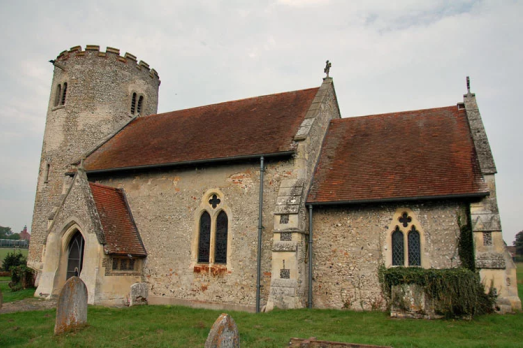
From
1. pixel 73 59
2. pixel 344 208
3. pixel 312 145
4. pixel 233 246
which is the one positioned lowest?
pixel 233 246

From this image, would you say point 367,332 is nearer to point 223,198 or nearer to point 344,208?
point 344,208

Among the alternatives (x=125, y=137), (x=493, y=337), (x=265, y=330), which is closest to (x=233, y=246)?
(x=265, y=330)

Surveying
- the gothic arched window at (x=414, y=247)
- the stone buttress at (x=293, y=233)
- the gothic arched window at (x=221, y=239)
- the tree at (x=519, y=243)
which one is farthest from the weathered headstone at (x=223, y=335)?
the tree at (x=519, y=243)

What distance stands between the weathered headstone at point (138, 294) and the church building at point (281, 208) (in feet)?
1.78

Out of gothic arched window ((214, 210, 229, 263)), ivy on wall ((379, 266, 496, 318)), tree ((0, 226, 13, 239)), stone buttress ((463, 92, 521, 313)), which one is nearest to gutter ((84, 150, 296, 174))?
gothic arched window ((214, 210, 229, 263))

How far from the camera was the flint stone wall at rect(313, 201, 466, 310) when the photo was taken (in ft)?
41.2

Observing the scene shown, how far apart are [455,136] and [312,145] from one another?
17.4ft

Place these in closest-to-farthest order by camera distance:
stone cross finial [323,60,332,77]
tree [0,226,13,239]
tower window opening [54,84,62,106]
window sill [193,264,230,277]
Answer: window sill [193,264,230,277] → stone cross finial [323,60,332,77] → tower window opening [54,84,62,106] → tree [0,226,13,239]

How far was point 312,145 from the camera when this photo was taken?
15.6 meters

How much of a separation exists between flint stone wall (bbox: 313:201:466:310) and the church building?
0.12 feet

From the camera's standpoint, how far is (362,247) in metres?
13.3

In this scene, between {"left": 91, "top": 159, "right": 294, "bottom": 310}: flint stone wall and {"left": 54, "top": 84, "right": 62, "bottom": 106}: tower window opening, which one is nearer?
{"left": 91, "top": 159, "right": 294, "bottom": 310}: flint stone wall

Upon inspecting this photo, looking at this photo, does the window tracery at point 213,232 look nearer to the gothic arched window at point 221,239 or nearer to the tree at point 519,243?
the gothic arched window at point 221,239

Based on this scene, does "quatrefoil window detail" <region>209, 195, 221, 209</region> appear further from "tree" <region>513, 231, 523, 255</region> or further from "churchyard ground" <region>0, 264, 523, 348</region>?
"tree" <region>513, 231, 523, 255</region>
